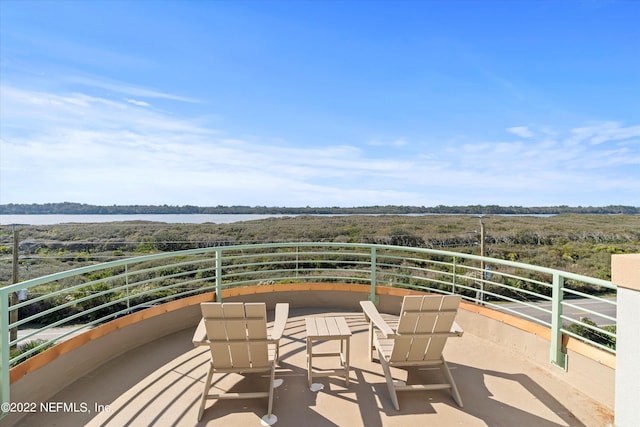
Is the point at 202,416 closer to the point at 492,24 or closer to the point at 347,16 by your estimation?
the point at 347,16

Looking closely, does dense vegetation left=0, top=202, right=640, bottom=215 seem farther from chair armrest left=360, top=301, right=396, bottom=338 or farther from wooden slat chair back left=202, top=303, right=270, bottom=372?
chair armrest left=360, top=301, right=396, bottom=338

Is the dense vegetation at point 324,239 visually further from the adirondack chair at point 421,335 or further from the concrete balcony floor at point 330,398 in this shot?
the adirondack chair at point 421,335

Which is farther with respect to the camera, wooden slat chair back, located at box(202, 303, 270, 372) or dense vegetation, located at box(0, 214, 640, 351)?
dense vegetation, located at box(0, 214, 640, 351)

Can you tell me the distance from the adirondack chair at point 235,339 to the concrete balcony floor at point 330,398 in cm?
20

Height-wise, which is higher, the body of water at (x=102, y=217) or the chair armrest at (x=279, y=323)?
the body of water at (x=102, y=217)

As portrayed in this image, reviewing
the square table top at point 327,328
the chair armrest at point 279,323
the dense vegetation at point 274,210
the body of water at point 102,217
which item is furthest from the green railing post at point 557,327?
the dense vegetation at point 274,210

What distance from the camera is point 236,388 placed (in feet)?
8.88

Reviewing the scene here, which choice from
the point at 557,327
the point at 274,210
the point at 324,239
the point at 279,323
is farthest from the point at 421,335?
the point at 274,210

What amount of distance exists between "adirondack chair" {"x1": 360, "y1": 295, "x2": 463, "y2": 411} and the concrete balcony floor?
131 millimetres

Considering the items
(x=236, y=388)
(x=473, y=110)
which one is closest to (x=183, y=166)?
(x=473, y=110)

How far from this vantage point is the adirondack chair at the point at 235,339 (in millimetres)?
2350

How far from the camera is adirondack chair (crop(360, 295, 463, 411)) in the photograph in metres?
2.52

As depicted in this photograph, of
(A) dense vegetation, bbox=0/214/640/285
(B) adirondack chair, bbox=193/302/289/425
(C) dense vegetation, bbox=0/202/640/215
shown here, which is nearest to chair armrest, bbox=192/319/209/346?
(B) adirondack chair, bbox=193/302/289/425

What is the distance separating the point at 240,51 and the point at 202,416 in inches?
323
